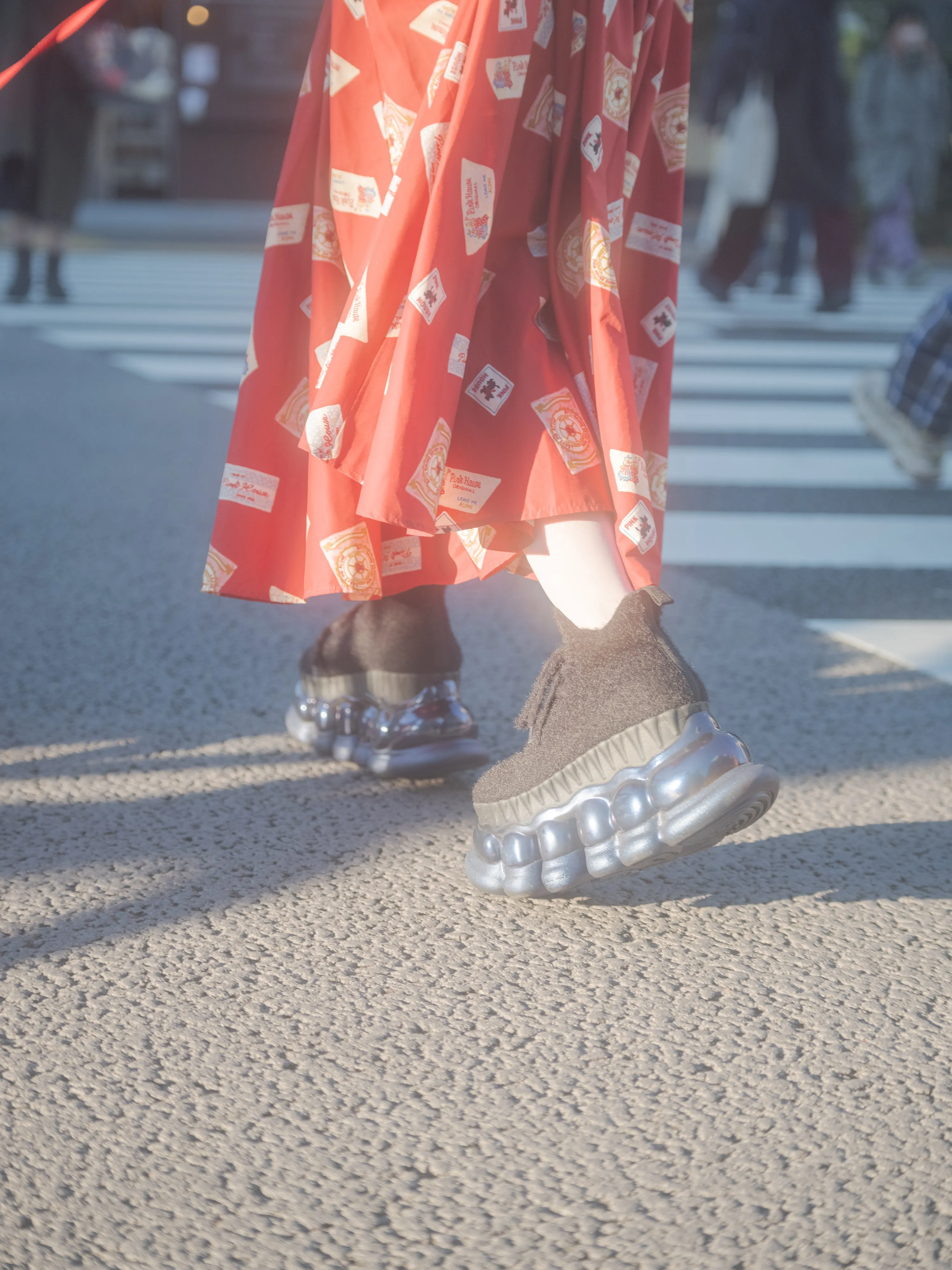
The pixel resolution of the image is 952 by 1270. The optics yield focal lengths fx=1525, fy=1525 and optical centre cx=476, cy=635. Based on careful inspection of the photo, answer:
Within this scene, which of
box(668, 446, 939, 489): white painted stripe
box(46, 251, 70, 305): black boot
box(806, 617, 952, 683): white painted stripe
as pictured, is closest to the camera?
box(806, 617, 952, 683): white painted stripe

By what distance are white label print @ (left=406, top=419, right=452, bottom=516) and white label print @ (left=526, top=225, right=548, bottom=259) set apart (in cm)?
25

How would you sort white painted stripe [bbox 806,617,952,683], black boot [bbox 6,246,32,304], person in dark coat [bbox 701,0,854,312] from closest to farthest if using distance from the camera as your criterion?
white painted stripe [bbox 806,617,952,683]
person in dark coat [bbox 701,0,854,312]
black boot [bbox 6,246,32,304]

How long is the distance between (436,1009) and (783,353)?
6.58 metres

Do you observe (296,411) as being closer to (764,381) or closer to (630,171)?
(630,171)

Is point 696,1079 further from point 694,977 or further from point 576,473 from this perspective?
point 576,473

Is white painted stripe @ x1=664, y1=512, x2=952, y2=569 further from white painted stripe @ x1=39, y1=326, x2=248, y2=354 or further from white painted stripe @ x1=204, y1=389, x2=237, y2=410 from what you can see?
white painted stripe @ x1=39, y1=326, x2=248, y2=354

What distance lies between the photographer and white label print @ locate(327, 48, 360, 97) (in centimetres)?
186

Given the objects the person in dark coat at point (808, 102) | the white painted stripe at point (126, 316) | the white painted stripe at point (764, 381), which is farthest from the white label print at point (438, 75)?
the person in dark coat at point (808, 102)

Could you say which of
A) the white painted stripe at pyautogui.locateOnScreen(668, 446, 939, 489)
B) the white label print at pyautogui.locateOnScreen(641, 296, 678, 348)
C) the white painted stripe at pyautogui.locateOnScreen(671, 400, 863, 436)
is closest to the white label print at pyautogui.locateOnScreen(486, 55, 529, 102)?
the white label print at pyautogui.locateOnScreen(641, 296, 678, 348)

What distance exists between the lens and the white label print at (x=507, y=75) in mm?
1653

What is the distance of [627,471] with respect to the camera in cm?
170

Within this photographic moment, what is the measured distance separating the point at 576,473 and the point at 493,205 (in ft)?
1.02

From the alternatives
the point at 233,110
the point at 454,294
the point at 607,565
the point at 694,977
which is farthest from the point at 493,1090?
the point at 233,110

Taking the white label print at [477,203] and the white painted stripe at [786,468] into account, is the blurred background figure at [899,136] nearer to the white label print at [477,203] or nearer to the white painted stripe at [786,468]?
the white painted stripe at [786,468]
